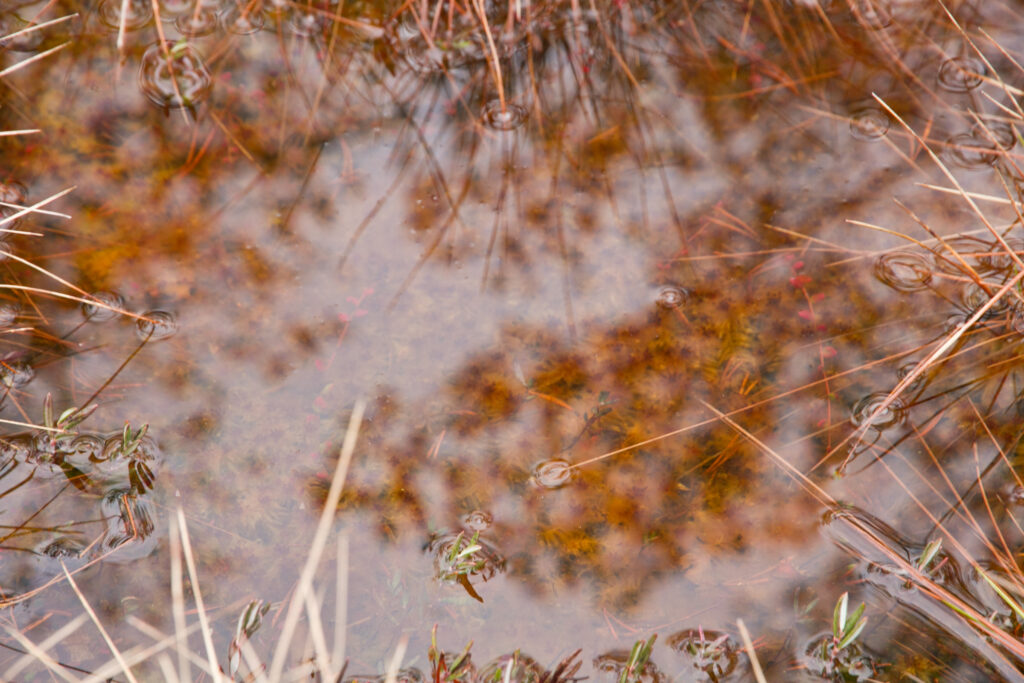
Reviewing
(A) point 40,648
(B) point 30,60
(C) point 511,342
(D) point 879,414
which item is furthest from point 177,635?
(D) point 879,414

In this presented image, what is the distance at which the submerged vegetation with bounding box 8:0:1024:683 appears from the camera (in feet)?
6.94

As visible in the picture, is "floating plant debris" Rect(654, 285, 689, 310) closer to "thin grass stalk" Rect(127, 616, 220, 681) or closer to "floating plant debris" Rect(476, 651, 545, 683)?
"floating plant debris" Rect(476, 651, 545, 683)

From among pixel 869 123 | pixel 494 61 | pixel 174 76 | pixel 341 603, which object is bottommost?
pixel 341 603

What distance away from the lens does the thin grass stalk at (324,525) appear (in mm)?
1945

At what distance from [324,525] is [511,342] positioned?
3.22 ft

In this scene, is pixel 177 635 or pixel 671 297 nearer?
pixel 177 635

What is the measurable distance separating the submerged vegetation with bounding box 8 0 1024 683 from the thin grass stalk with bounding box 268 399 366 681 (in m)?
0.02

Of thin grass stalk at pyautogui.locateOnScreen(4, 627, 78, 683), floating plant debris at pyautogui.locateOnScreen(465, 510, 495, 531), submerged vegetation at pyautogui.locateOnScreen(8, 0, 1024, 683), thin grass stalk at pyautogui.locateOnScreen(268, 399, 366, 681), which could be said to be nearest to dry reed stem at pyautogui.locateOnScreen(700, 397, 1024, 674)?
submerged vegetation at pyautogui.locateOnScreen(8, 0, 1024, 683)

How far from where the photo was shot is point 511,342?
99.0 inches

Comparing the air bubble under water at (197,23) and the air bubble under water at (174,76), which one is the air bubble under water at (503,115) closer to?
the air bubble under water at (174,76)

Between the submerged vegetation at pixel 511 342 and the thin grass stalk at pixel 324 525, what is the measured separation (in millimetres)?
20

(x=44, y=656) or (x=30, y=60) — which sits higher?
(x=30, y=60)

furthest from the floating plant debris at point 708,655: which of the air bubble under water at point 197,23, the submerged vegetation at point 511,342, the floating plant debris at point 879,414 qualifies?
the air bubble under water at point 197,23

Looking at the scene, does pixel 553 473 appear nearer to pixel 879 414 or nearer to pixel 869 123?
pixel 879 414
